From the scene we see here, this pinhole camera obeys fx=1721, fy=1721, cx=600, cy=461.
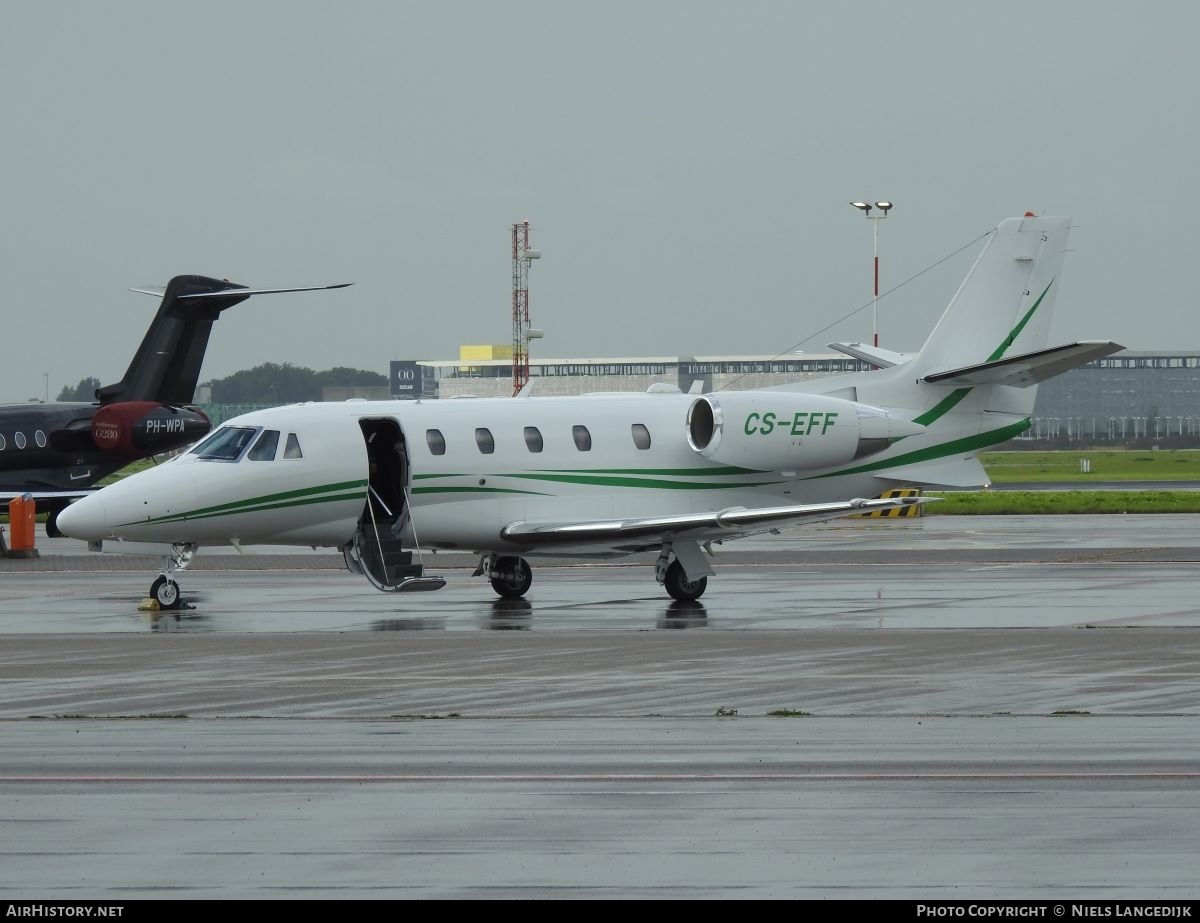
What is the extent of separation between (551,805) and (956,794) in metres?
2.38

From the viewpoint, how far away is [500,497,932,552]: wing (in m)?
23.6

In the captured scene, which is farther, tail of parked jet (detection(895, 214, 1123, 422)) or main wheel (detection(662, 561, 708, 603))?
tail of parked jet (detection(895, 214, 1123, 422))

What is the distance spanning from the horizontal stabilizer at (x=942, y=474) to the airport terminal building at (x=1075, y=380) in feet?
340

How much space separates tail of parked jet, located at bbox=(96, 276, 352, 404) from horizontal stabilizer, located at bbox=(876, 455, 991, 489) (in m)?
20.8

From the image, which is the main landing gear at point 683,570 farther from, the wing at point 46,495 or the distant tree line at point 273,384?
the distant tree line at point 273,384

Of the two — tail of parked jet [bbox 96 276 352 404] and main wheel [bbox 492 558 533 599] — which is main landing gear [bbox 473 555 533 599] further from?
tail of parked jet [bbox 96 276 352 404]

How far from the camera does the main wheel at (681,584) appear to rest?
24.2m

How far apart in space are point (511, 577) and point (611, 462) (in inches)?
88.9

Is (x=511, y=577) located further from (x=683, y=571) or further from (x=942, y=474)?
(x=942, y=474)

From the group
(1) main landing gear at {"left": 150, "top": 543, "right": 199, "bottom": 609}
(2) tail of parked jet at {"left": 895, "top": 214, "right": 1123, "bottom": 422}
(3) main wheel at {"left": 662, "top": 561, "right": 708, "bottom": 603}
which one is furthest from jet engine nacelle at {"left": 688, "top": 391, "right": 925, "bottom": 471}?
(1) main landing gear at {"left": 150, "top": 543, "right": 199, "bottom": 609}
